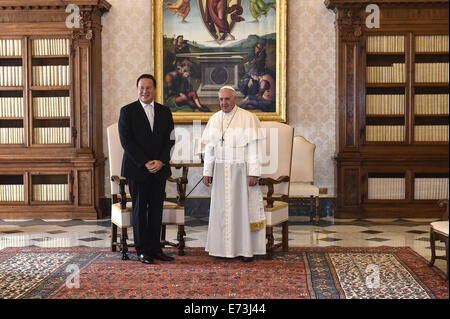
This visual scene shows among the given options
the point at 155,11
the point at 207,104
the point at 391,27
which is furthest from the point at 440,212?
the point at 155,11

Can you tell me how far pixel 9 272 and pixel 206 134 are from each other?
2.10 meters

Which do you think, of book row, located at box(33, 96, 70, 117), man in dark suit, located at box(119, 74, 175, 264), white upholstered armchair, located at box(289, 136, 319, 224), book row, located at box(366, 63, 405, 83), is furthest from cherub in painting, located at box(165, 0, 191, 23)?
man in dark suit, located at box(119, 74, 175, 264)

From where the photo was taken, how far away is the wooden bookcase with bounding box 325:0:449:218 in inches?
296

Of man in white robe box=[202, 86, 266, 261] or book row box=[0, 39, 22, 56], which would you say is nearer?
man in white robe box=[202, 86, 266, 261]

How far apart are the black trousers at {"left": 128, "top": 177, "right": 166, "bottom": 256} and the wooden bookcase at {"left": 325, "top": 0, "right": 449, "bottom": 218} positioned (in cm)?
346

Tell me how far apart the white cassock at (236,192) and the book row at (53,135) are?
3400 mm

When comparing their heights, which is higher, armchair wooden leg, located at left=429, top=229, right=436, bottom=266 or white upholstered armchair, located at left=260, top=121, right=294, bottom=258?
white upholstered armchair, located at left=260, top=121, right=294, bottom=258

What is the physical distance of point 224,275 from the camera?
443 centimetres
